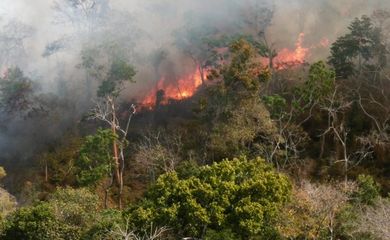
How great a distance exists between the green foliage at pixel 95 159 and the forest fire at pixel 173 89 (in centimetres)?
2244

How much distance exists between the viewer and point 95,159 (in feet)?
154

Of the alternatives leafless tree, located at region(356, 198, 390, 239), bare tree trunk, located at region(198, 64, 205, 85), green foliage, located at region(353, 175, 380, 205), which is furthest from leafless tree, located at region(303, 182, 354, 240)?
bare tree trunk, located at region(198, 64, 205, 85)

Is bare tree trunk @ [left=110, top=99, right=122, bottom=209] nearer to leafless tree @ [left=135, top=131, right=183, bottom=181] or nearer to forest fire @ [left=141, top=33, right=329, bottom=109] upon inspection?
leafless tree @ [left=135, top=131, right=183, bottom=181]

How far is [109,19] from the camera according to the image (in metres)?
73.6

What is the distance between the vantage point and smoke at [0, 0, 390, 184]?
66.7 metres

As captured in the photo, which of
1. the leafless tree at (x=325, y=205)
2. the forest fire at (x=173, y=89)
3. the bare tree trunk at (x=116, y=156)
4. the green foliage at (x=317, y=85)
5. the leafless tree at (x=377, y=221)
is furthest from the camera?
the forest fire at (x=173, y=89)

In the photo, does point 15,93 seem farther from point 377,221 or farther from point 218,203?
point 377,221

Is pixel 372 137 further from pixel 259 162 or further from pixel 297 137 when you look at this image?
pixel 259 162

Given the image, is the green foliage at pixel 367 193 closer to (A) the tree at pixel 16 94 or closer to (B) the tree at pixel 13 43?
(A) the tree at pixel 16 94

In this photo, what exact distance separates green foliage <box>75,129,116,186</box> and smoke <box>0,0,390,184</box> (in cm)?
1817

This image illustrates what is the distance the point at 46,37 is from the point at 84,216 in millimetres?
42961

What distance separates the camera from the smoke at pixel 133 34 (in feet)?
219

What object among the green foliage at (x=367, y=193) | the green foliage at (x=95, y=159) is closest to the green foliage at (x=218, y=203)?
the green foliage at (x=367, y=193)

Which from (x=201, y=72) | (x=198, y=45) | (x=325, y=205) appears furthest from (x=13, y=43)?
(x=325, y=205)
